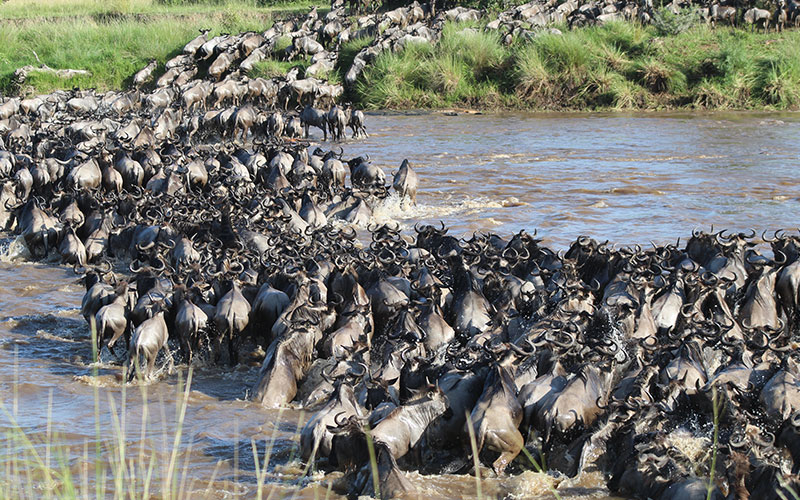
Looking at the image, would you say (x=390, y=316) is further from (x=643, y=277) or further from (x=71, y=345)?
(x=71, y=345)

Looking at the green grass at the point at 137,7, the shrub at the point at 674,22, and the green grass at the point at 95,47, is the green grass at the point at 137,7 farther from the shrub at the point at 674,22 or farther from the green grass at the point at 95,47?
the shrub at the point at 674,22

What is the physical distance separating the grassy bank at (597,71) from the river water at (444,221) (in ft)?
3.99

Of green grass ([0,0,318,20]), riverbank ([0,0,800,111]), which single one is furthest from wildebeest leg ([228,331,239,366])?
green grass ([0,0,318,20])

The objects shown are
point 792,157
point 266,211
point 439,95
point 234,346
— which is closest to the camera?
point 234,346

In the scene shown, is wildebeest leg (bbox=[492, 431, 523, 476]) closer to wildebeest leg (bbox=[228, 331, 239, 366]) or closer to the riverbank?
wildebeest leg (bbox=[228, 331, 239, 366])

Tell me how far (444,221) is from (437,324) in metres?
5.49

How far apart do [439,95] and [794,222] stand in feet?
45.3

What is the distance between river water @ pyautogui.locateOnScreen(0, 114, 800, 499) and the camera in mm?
5461

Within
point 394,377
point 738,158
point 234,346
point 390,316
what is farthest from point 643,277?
point 738,158

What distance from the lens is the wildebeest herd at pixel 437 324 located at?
537 centimetres

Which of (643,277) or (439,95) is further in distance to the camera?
(439,95)

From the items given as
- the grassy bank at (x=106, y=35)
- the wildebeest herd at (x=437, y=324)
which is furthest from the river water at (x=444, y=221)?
the grassy bank at (x=106, y=35)

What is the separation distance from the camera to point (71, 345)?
790 centimetres

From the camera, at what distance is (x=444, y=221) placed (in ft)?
41.1
